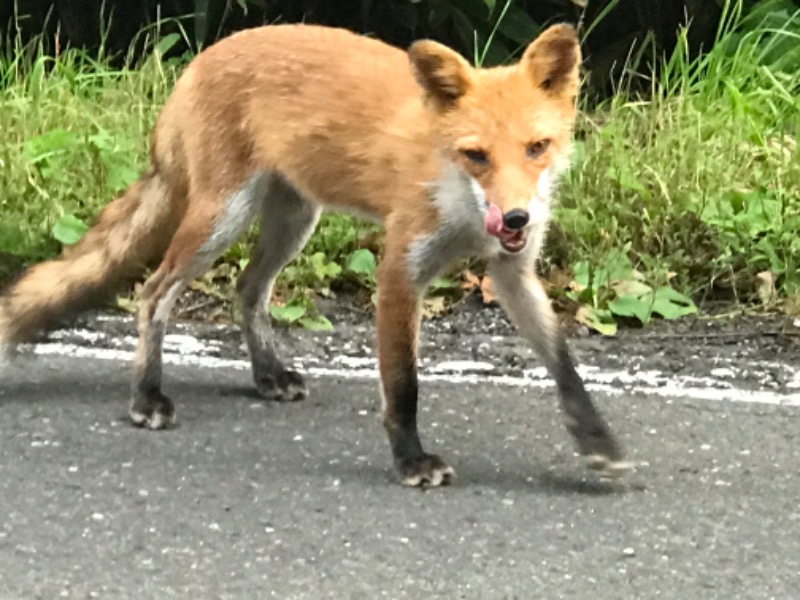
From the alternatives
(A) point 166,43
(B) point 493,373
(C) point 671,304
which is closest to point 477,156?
(B) point 493,373

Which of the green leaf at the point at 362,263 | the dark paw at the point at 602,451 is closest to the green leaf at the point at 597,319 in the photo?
the green leaf at the point at 362,263

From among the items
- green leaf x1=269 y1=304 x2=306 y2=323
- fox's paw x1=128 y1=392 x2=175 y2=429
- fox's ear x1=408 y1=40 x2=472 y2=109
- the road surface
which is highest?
fox's ear x1=408 y1=40 x2=472 y2=109

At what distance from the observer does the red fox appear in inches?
162

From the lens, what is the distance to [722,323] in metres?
6.25

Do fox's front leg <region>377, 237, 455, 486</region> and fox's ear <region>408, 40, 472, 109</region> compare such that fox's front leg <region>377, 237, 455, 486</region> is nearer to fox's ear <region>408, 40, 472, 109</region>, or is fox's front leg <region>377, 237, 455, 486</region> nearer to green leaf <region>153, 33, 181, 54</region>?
fox's ear <region>408, 40, 472, 109</region>

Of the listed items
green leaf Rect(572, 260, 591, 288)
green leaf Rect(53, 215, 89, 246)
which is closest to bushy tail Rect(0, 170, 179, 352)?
green leaf Rect(53, 215, 89, 246)

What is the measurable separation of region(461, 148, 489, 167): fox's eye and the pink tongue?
162mm

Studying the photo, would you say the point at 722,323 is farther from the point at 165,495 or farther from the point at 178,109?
the point at 165,495

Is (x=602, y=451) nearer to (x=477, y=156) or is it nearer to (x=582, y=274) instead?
(x=477, y=156)

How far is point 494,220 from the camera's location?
387cm

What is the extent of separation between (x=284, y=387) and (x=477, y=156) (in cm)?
154

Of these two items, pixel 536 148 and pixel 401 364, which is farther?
pixel 401 364

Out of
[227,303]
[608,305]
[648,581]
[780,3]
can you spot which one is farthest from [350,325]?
[780,3]

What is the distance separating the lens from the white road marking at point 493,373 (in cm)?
530
